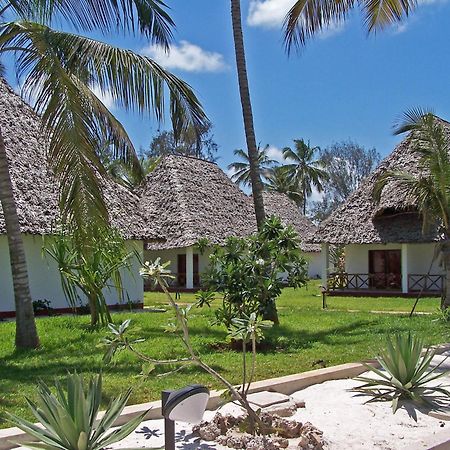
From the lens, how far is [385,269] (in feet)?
82.2

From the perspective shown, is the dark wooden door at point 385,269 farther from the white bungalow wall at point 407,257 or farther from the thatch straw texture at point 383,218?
the thatch straw texture at point 383,218

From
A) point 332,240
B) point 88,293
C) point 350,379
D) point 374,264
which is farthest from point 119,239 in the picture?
point 374,264

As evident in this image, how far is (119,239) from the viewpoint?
12.4m

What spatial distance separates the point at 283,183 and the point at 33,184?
109 feet

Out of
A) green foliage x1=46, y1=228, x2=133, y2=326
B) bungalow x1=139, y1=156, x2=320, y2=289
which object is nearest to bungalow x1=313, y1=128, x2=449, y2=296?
bungalow x1=139, y1=156, x2=320, y2=289

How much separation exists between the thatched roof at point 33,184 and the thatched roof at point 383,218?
848cm

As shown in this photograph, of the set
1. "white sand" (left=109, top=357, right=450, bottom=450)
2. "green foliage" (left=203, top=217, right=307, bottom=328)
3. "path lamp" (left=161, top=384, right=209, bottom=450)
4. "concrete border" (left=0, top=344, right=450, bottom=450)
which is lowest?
"white sand" (left=109, top=357, right=450, bottom=450)

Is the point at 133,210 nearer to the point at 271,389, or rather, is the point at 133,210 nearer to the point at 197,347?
the point at 197,347

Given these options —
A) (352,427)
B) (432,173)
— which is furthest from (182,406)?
(432,173)

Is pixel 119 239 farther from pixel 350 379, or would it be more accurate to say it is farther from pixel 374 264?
pixel 374 264

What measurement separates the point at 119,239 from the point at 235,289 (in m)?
4.39

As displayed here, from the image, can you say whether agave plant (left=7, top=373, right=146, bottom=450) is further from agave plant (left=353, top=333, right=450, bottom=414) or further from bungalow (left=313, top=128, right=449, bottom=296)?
bungalow (left=313, top=128, right=449, bottom=296)

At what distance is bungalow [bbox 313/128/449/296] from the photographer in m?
22.6

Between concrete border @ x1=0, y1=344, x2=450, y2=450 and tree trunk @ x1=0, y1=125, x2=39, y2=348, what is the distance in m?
4.02
